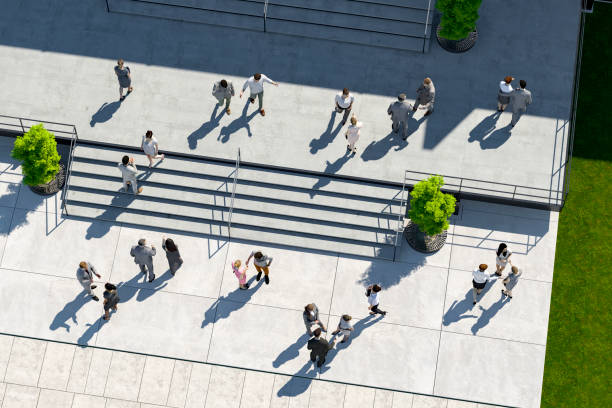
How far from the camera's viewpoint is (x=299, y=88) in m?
24.4

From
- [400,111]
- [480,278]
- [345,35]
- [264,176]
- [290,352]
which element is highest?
[345,35]

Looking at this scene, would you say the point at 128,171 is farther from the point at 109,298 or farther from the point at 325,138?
the point at 325,138

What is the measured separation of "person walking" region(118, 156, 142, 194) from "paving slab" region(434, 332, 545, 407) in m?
10.1

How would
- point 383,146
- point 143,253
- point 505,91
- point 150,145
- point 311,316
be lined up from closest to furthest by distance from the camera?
point 311,316 → point 143,253 → point 150,145 → point 505,91 → point 383,146

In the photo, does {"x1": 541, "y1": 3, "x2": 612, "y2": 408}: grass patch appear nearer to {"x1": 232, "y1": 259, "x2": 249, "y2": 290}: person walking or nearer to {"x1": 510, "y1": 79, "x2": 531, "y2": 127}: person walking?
{"x1": 510, "y1": 79, "x2": 531, "y2": 127}: person walking

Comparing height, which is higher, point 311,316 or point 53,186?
point 53,186

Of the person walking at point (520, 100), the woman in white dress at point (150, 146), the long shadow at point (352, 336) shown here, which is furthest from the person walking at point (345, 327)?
the person walking at point (520, 100)

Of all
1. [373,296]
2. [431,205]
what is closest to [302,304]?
[373,296]

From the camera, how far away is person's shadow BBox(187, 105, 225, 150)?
23.9 meters

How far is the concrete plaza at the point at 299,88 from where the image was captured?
77.8ft

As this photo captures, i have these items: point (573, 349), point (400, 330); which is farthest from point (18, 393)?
point (573, 349)

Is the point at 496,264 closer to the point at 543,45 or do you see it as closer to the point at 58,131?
the point at 543,45

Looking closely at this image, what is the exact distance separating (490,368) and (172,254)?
9.61m

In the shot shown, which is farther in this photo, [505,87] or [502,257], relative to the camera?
[505,87]
